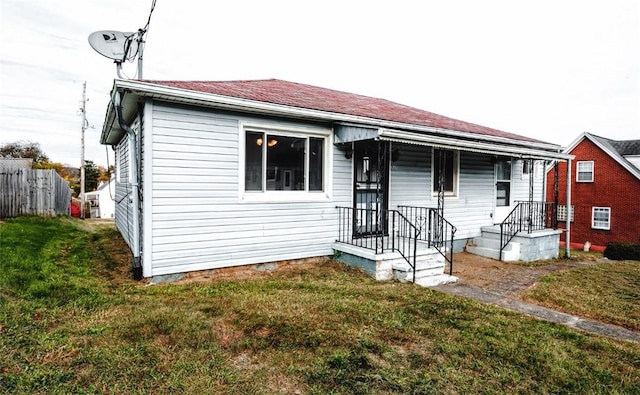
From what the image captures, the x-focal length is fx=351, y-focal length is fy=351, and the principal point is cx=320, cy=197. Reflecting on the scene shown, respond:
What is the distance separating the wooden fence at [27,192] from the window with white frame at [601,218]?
1217 inches

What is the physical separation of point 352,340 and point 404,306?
1.48m

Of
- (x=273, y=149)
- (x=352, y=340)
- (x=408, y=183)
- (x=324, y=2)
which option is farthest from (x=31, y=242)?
(x=324, y=2)

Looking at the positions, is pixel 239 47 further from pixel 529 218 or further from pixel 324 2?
pixel 529 218

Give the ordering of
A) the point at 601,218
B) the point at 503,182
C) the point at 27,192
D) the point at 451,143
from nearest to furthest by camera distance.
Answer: the point at 451,143
the point at 503,182
the point at 27,192
the point at 601,218

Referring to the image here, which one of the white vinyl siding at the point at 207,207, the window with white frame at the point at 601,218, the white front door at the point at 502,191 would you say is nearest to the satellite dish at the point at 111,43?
the white vinyl siding at the point at 207,207

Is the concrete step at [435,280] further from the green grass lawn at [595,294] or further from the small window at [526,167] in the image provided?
the small window at [526,167]

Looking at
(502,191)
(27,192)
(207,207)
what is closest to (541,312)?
(207,207)

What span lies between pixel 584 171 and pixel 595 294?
22.6 meters

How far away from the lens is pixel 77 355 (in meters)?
3.14

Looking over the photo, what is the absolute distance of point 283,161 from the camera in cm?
695

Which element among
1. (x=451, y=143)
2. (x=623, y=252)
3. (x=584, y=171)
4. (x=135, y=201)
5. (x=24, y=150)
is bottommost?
(x=623, y=252)

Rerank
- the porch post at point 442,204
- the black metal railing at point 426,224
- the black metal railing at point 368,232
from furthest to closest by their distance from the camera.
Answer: the black metal railing at point 426,224 → the porch post at point 442,204 → the black metal railing at point 368,232

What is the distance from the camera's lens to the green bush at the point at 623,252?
55.7 feet

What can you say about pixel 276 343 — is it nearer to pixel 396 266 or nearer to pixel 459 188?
pixel 396 266
